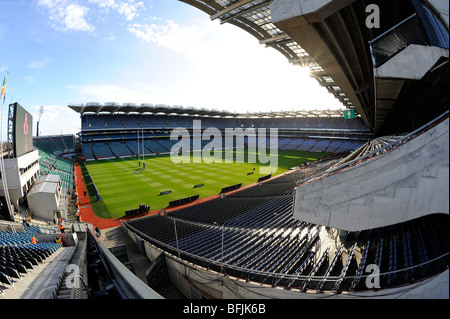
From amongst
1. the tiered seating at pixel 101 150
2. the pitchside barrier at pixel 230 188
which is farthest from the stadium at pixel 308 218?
the tiered seating at pixel 101 150

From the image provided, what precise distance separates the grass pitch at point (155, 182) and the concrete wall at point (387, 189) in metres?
18.3

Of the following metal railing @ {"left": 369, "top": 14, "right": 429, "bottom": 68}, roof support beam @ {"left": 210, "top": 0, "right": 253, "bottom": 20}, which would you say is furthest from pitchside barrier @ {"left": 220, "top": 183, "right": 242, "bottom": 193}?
metal railing @ {"left": 369, "top": 14, "right": 429, "bottom": 68}

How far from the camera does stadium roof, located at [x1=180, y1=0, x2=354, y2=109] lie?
1479 cm

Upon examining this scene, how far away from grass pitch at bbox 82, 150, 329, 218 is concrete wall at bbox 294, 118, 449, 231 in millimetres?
18292

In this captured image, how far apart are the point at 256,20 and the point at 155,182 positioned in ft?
77.6

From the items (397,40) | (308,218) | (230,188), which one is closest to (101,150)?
(230,188)

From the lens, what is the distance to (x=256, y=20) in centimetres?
1773

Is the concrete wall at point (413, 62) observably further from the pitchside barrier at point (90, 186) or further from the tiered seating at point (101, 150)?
the tiered seating at point (101, 150)

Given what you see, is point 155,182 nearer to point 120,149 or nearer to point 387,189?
point 387,189

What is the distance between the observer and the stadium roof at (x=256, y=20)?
14791 mm

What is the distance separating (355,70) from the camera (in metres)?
13.3
